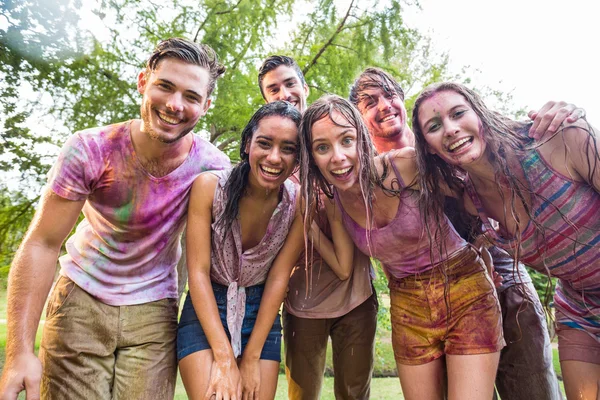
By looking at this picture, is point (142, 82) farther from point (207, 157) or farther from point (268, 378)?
point (268, 378)

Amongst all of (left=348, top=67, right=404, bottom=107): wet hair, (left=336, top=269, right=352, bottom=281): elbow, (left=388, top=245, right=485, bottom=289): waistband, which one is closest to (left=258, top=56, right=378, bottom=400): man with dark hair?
(left=336, top=269, right=352, bottom=281): elbow

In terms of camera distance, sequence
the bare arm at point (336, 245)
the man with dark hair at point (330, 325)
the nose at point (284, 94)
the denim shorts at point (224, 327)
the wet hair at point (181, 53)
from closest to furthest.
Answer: the denim shorts at point (224, 327) < the wet hair at point (181, 53) < the bare arm at point (336, 245) < the man with dark hair at point (330, 325) < the nose at point (284, 94)

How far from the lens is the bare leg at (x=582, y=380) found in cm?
233

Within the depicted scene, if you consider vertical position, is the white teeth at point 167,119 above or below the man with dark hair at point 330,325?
above

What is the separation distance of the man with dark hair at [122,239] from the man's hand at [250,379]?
1.48ft

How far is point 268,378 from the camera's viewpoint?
245cm

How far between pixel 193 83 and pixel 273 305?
53.6 inches

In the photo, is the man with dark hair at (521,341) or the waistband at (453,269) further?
the man with dark hair at (521,341)

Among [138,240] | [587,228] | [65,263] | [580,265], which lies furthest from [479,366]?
[65,263]

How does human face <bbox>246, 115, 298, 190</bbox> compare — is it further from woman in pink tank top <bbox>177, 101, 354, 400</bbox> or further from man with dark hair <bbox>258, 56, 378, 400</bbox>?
man with dark hair <bbox>258, 56, 378, 400</bbox>

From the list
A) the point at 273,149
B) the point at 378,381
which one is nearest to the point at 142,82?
the point at 273,149

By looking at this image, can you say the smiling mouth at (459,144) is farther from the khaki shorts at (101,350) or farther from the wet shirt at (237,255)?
the khaki shorts at (101,350)

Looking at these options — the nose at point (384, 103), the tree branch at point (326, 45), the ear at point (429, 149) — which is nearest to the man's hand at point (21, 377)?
the ear at point (429, 149)

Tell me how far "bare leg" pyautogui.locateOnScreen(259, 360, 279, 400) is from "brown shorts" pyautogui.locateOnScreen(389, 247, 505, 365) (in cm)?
71
